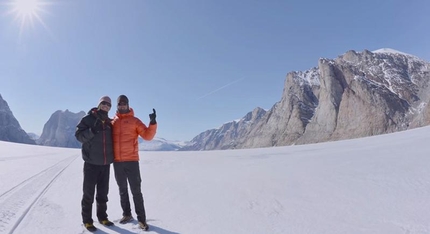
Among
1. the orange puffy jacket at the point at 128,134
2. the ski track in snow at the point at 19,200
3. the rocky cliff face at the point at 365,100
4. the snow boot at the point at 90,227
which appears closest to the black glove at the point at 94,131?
the orange puffy jacket at the point at 128,134

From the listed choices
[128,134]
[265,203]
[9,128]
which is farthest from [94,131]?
[9,128]

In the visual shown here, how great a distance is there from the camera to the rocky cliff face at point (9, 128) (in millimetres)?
163000

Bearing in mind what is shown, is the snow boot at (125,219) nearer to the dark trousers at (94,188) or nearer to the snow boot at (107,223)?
the snow boot at (107,223)

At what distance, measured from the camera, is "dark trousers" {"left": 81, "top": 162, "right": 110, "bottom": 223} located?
439cm

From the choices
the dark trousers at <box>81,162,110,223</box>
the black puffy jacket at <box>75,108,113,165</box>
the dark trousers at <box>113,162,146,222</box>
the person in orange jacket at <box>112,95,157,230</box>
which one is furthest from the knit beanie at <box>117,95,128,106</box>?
the dark trousers at <box>81,162,110,223</box>

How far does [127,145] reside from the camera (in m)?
4.60

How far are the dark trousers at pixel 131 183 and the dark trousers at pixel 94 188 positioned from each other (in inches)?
10.9

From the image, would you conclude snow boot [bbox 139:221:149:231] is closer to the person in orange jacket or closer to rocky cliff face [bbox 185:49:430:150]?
the person in orange jacket

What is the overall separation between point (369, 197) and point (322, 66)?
183132 millimetres

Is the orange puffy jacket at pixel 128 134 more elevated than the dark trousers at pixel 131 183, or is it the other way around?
the orange puffy jacket at pixel 128 134

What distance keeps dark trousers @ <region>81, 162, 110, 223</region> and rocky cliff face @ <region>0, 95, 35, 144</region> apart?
196642 millimetres

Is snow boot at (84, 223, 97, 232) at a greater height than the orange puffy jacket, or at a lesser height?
lesser

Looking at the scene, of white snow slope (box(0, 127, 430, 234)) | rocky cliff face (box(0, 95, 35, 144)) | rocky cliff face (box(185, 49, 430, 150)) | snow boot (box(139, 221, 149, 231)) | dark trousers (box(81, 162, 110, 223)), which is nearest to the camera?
white snow slope (box(0, 127, 430, 234))

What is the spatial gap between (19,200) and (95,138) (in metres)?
2.91
